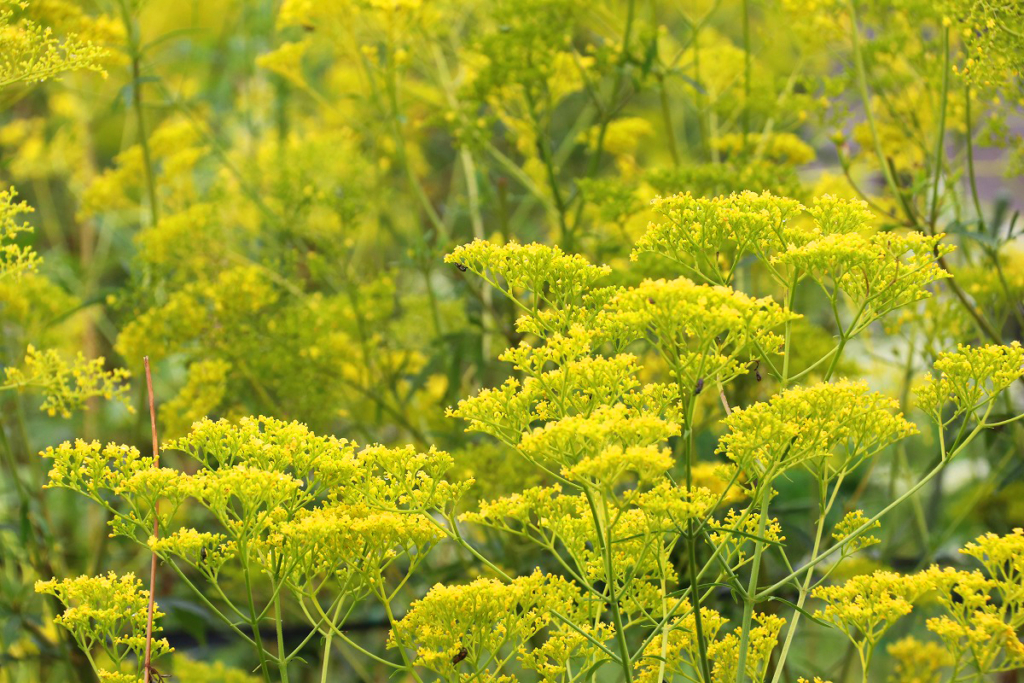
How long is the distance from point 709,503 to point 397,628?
1.03 feet

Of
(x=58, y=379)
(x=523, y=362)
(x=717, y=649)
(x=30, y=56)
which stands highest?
(x=30, y=56)

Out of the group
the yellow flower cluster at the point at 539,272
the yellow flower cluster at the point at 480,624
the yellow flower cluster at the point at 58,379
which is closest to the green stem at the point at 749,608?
the yellow flower cluster at the point at 480,624

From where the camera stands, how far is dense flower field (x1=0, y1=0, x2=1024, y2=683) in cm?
92

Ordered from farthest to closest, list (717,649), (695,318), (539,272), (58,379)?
(58,379), (717,649), (539,272), (695,318)

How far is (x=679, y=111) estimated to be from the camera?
3545 millimetres

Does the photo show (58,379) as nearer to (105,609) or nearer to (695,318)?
(105,609)

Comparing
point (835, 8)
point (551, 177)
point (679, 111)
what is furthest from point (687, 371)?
point (679, 111)

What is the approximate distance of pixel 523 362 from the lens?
908 millimetres

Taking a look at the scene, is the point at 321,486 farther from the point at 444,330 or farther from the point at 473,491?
the point at 444,330

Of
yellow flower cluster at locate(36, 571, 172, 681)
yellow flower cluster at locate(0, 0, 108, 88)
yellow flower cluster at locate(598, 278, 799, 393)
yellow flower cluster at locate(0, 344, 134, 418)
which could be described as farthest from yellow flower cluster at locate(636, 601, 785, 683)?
yellow flower cluster at locate(0, 0, 108, 88)

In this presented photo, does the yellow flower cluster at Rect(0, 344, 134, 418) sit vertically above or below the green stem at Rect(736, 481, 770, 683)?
above

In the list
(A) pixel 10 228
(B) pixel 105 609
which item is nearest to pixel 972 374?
(B) pixel 105 609

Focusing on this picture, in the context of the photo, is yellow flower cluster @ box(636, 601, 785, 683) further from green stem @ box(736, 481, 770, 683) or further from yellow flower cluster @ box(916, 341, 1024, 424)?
yellow flower cluster @ box(916, 341, 1024, 424)

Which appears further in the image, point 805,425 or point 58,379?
point 58,379
